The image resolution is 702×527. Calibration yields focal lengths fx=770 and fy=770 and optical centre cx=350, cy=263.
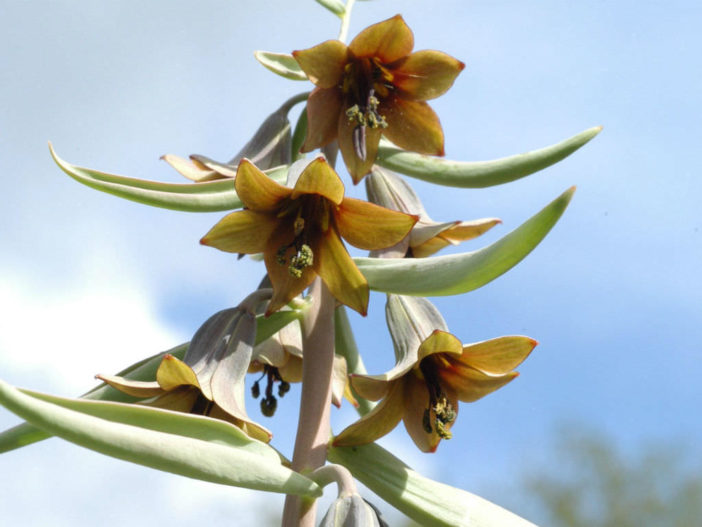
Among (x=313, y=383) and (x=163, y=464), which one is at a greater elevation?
(x=313, y=383)

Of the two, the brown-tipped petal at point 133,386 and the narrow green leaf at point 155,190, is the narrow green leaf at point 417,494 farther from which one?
the narrow green leaf at point 155,190

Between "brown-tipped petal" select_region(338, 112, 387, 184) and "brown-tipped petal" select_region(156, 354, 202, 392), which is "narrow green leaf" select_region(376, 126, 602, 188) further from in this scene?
"brown-tipped petal" select_region(156, 354, 202, 392)

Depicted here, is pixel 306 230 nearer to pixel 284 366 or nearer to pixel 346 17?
pixel 284 366

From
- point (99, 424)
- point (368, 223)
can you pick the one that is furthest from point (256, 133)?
point (99, 424)

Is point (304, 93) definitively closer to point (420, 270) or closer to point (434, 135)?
point (434, 135)

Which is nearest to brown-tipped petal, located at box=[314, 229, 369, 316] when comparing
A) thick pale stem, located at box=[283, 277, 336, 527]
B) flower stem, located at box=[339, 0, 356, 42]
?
thick pale stem, located at box=[283, 277, 336, 527]

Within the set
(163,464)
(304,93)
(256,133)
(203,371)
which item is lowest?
(163,464)

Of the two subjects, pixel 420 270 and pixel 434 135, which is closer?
pixel 420 270

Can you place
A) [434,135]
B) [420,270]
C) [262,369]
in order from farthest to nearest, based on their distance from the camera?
[262,369] → [434,135] → [420,270]
